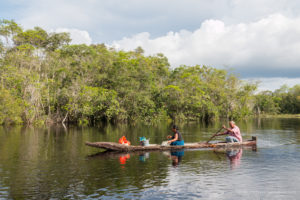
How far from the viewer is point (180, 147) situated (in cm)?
1861

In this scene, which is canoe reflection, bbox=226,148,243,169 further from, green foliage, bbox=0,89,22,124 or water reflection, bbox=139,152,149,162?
green foliage, bbox=0,89,22,124

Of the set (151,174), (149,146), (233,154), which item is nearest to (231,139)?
(233,154)

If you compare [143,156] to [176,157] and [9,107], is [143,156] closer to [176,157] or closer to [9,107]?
[176,157]

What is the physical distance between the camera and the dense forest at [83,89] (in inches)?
1640

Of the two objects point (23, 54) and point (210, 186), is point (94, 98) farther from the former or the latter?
point (210, 186)

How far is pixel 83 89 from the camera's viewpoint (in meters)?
44.8

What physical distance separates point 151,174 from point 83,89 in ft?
112

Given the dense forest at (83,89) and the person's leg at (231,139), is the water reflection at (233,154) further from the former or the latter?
the dense forest at (83,89)

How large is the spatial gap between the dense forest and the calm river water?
24.3m

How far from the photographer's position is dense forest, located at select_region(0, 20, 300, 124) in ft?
137

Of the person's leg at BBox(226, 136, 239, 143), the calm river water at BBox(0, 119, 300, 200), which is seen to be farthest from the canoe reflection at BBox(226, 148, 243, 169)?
the person's leg at BBox(226, 136, 239, 143)

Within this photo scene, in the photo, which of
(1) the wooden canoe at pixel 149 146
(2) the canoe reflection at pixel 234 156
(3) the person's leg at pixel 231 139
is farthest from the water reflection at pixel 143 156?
(3) the person's leg at pixel 231 139

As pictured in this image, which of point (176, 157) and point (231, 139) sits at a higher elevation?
point (231, 139)

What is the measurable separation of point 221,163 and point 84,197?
311 inches
